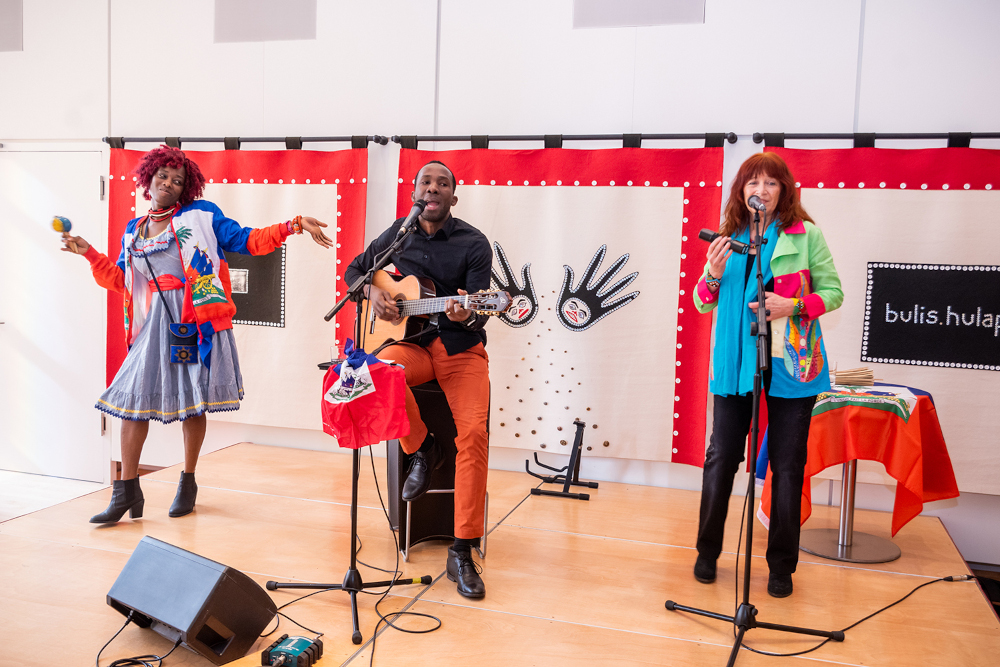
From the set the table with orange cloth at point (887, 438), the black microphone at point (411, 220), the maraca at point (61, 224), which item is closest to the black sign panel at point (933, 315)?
the table with orange cloth at point (887, 438)

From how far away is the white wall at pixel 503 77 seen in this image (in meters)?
3.32

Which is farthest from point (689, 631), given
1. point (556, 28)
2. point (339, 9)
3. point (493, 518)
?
point (339, 9)

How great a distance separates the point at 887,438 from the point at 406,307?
2.00 metres

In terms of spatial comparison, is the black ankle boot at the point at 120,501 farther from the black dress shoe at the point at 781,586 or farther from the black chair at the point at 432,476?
the black dress shoe at the point at 781,586

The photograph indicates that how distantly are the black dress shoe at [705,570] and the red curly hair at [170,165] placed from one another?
2611 millimetres

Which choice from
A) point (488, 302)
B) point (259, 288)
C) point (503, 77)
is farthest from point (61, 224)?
point (503, 77)

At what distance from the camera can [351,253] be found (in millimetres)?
3961

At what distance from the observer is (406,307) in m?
2.70

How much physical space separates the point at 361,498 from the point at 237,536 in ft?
2.29

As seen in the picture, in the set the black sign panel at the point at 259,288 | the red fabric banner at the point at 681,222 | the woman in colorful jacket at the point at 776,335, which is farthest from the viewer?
the black sign panel at the point at 259,288

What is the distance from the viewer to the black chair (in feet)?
8.81

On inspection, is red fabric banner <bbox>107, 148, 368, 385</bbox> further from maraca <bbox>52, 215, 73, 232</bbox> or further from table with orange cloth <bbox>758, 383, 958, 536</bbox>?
table with orange cloth <bbox>758, 383, 958, 536</bbox>

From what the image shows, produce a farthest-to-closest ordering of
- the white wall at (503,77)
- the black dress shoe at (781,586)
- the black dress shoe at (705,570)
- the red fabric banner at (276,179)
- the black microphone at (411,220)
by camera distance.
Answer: the red fabric banner at (276,179) < the white wall at (503,77) < the black dress shoe at (705,570) < the black dress shoe at (781,586) < the black microphone at (411,220)

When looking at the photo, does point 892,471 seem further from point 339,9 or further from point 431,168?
point 339,9
